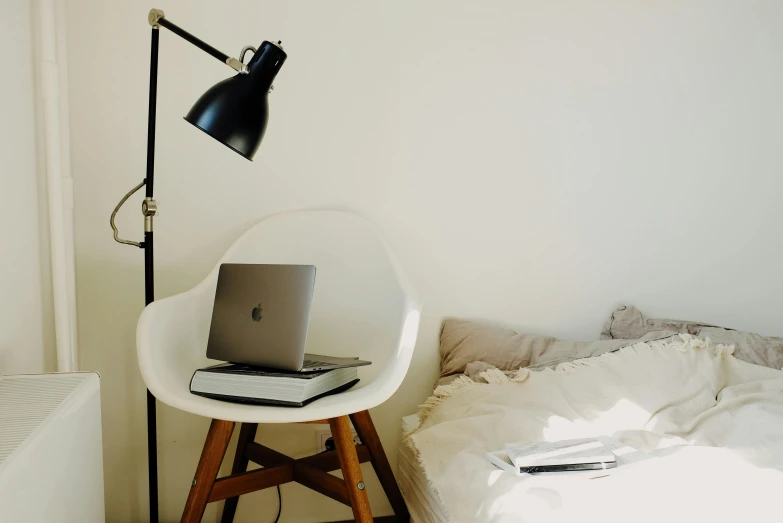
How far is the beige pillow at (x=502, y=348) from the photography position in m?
1.65

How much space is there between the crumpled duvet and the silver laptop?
12.6 inches

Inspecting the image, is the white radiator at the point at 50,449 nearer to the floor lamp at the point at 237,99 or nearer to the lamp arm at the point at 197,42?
the floor lamp at the point at 237,99

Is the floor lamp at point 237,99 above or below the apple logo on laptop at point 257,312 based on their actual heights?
above

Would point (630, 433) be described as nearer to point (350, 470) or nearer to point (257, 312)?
point (350, 470)

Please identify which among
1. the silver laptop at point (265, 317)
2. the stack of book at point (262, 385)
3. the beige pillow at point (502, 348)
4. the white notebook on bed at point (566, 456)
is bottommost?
the white notebook on bed at point (566, 456)

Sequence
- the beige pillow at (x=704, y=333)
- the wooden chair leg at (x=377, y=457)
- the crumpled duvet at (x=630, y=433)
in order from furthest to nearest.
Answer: the beige pillow at (x=704, y=333) < the wooden chair leg at (x=377, y=457) < the crumpled duvet at (x=630, y=433)

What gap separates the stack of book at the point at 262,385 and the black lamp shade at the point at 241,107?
43 centimetres

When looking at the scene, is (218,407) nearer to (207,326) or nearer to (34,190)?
(207,326)

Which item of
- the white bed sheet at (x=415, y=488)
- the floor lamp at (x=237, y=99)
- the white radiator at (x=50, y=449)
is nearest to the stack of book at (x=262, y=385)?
the white radiator at (x=50, y=449)

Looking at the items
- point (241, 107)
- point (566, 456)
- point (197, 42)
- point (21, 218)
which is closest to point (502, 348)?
point (566, 456)

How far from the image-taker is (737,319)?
A: 6.56 feet

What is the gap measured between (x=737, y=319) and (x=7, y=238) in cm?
205

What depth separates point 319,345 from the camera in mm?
1682

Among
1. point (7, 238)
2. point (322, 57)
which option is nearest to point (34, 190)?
point (7, 238)
